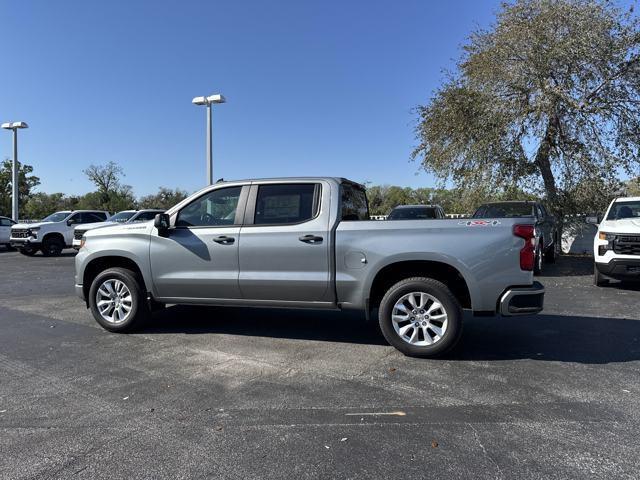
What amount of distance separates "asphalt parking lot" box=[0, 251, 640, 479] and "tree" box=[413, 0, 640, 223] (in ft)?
28.5

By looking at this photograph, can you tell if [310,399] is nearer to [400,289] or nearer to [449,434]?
[449,434]

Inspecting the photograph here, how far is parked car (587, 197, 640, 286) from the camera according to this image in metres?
9.02

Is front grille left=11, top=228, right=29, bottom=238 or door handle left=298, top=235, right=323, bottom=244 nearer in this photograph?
door handle left=298, top=235, right=323, bottom=244

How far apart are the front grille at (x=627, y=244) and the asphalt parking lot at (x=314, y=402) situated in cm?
286

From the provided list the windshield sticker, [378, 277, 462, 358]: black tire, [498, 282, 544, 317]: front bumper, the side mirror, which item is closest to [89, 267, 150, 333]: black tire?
the side mirror

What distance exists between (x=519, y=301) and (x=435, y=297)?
826 mm

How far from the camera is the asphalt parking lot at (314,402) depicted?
10.2 ft

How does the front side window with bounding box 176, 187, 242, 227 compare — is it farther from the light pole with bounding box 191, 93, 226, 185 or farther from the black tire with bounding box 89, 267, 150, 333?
the light pole with bounding box 191, 93, 226, 185

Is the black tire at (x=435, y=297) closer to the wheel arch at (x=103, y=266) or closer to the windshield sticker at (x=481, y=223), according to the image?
the windshield sticker at (x=481, y=223)

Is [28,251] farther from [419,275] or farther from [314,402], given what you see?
[314,402]

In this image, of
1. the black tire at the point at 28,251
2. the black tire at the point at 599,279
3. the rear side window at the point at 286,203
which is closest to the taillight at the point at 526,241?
the rear side window at the point at 286,203

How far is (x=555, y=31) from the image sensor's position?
13.6 m

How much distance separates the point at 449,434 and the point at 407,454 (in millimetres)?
448

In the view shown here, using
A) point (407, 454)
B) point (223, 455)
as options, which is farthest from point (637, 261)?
point (223, 455)
